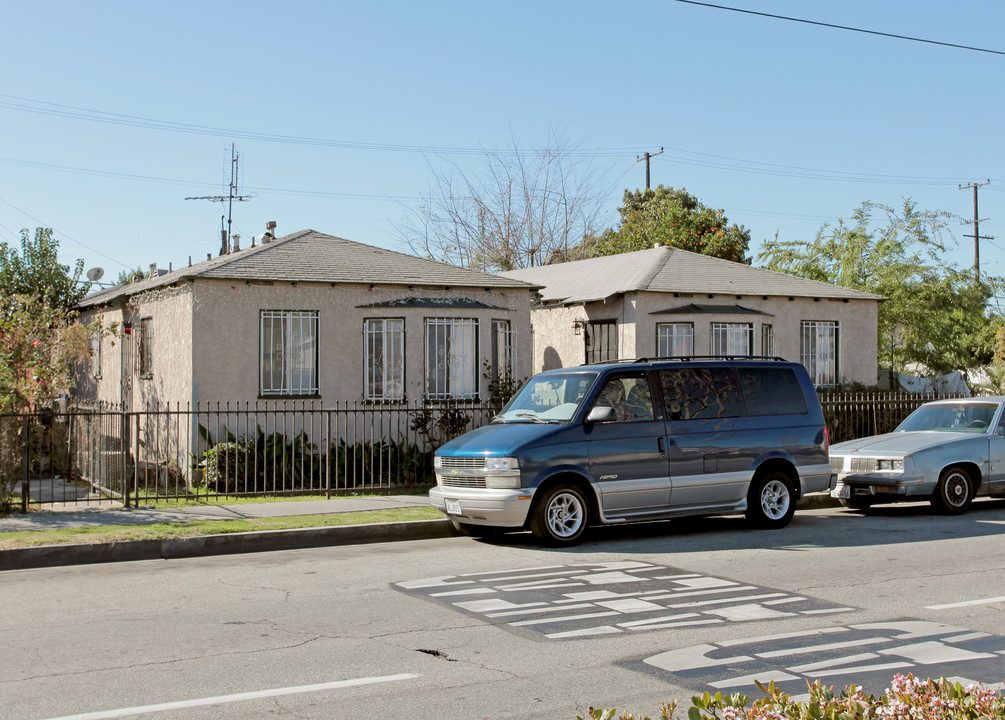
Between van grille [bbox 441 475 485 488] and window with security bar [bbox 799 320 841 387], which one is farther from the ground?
window with security bar [bbox 799 320 841 387]

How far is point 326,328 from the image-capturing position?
1712 cm

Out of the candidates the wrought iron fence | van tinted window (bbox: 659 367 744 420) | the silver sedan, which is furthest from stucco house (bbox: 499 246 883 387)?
van tinted window (bbox: 659 367 744 420)

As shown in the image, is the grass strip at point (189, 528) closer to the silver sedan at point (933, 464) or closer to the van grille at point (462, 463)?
the van grille at point (462, 463)

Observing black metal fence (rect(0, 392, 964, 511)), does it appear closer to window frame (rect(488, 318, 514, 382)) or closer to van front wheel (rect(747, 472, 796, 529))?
window frame (rect(488, 318, 514, 382))

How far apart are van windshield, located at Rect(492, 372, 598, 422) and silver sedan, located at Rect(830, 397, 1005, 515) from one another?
375 cm

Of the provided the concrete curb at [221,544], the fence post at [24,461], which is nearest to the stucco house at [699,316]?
the concrete curb at [221,544]

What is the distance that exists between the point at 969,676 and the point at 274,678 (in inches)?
156

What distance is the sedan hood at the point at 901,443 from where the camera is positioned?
13.0 m

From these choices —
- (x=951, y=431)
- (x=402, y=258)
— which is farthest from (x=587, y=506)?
(x=402, y=258)

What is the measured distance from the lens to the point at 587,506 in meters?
10.8

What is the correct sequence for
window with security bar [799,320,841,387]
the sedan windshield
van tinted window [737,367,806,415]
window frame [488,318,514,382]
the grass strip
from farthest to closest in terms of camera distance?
window with security bar [799,320,841,387], window frame [488,318,514,382], the sedan windshield, van tinted window [737,367,806,415], the grass strip

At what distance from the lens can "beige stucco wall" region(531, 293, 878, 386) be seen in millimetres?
20578

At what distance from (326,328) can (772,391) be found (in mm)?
8142

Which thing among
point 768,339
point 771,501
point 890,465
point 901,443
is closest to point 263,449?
point 771,501
